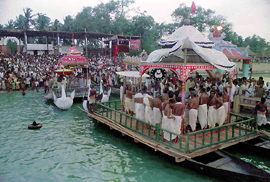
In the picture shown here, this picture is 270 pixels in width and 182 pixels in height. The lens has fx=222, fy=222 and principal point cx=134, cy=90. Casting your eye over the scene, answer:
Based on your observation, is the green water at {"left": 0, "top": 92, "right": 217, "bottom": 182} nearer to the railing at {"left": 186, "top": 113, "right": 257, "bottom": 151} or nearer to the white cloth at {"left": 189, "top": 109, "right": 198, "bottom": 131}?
the railing at {"left": 186, "top": 113, "right": 257, "bottom": 151}

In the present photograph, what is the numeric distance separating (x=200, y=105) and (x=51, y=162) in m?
6.34

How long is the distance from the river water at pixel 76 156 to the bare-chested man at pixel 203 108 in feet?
7.03

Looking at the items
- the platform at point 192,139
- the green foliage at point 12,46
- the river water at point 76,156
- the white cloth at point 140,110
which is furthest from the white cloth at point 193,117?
the green foliage at point 12,46

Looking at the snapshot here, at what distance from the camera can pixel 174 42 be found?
31.6ft

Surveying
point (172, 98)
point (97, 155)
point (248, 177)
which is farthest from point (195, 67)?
point (97, 155)

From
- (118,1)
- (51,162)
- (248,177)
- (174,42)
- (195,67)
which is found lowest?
(51,162)

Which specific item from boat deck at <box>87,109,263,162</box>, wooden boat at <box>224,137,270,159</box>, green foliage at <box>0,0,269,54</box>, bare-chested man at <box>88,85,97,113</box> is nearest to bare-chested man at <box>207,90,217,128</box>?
boat deck at <box>87,109,263,162</box>

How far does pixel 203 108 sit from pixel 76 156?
5563mm

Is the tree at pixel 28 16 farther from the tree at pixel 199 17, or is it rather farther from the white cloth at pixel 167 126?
the white cloth at pixel 167 126

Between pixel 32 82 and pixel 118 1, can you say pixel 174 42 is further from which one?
pixel 118 1

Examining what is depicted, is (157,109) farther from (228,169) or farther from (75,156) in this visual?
(75,156)

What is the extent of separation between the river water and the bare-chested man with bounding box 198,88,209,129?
7.03ft

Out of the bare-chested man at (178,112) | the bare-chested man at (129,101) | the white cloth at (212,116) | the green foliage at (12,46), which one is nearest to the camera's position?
the bare-chested man at (178,112)

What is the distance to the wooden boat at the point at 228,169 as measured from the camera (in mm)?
6402
